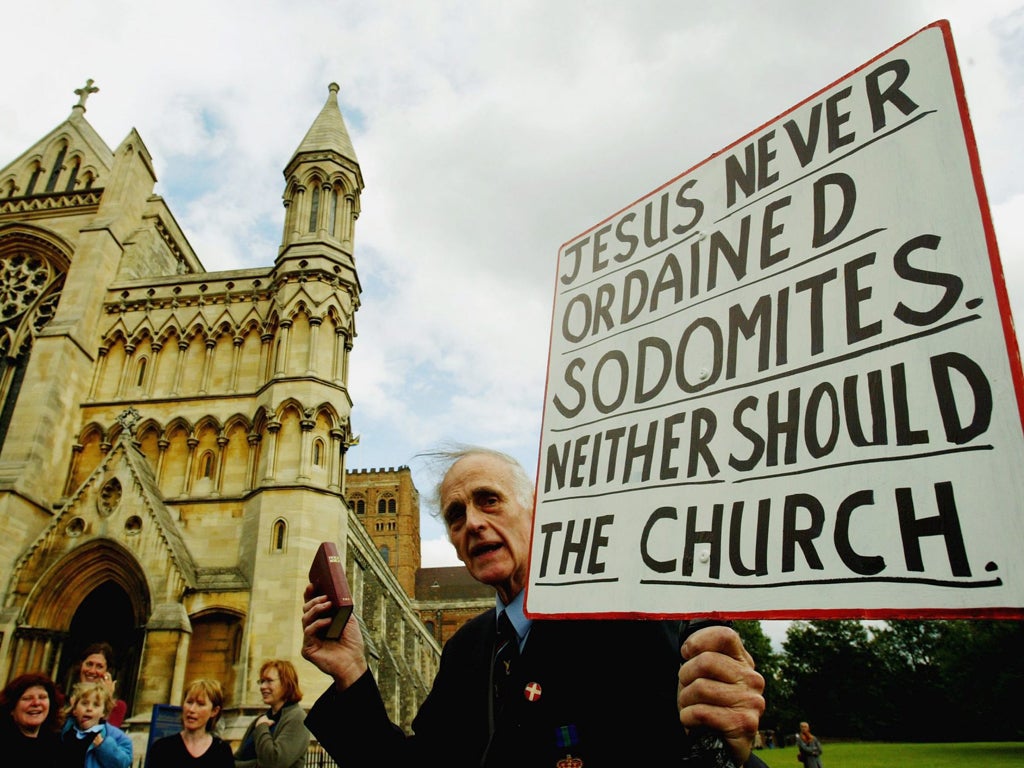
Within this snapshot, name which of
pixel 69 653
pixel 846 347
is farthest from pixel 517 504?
pixel 69 653

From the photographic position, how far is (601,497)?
1.59m

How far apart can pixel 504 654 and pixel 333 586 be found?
0.56 meters

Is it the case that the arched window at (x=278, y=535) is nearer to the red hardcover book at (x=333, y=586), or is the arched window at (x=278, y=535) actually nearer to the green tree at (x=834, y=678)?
the red hardcover book at (x=333, y=586)

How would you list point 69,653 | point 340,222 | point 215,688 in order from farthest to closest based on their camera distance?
1. point 340,222
2. point 69,653
3. point 215,688

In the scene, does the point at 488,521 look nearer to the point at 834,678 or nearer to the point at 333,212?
the point at 333,212

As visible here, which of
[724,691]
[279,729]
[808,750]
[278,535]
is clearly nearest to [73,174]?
[278,535]

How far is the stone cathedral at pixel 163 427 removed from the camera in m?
12.0

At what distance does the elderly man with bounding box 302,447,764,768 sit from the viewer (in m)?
1.10

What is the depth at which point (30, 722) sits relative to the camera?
384 cm

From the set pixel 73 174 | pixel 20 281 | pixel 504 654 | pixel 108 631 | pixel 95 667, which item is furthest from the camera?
pixel 73 174

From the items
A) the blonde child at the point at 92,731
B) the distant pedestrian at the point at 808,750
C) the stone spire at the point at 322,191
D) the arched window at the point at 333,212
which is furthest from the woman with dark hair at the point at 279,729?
the arched window at the point at 333,212

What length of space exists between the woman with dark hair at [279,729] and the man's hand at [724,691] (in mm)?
4024

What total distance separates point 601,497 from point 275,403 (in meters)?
13.6

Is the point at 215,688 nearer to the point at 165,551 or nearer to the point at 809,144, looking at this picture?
the point at 809,144
